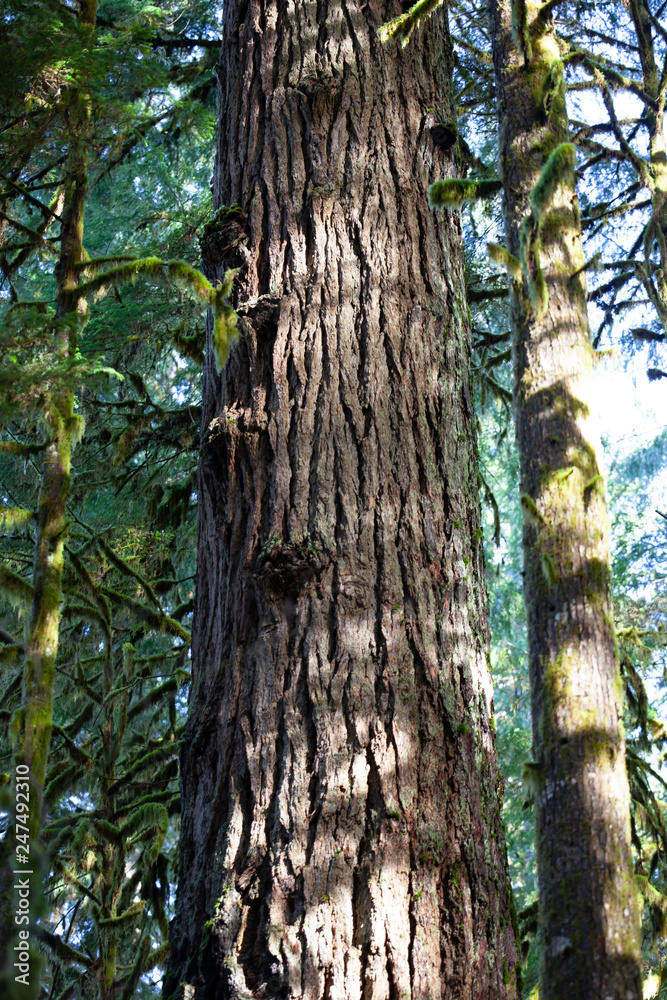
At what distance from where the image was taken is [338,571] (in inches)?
62.4

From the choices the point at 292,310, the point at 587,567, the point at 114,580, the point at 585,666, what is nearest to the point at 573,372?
the point at 587,567

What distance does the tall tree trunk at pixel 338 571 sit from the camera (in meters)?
1.36

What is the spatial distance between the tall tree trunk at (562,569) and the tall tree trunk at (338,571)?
1.99m

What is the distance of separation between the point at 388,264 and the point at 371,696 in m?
1.02

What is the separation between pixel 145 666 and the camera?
573 cm

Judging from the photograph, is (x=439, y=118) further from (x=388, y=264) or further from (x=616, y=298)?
(x=616, y=298)

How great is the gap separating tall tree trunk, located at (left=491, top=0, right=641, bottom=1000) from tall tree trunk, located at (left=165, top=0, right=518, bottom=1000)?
1987mm

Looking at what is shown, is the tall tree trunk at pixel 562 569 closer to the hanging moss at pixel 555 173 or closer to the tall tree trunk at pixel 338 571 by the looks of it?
the hanging moss at pixel 555 173

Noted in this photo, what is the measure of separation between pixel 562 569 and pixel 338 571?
119 inches

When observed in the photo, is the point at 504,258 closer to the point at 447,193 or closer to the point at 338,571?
the point at 447,193

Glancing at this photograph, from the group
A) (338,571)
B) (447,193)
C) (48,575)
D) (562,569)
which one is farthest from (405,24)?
(48,575)

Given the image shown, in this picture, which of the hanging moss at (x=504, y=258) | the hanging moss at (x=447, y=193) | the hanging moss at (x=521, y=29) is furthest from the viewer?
the hanging moss at (x=521, y=29)

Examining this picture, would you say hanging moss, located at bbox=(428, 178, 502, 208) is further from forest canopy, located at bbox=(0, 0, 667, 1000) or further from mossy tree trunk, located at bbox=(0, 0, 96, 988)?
mossy tree trunk, located at bbox=(0, 0, 96, 988)

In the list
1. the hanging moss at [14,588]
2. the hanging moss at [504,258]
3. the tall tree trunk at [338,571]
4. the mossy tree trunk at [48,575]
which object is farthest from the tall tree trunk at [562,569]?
the hanging moss at [14,588]
